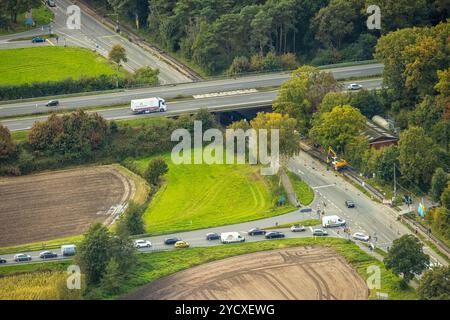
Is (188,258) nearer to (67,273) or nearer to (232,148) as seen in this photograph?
(67,273)

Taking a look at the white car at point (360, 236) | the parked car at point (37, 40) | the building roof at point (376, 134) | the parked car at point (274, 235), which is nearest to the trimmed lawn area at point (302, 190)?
the parked car at point (274, 235)

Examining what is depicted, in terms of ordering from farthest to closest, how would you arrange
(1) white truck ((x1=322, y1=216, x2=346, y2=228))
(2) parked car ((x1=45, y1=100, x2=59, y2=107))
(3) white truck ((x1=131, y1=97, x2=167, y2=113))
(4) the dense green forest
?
(4) the dense green forest < (2) parked car ((x1=45, y1=100, x2=59, y2=107)) < (3) white truck ((x1=131, y1=97, x2=167, y2=113)) < (1) white truck ((x1=322, y1=216, x2=346, y2=228))

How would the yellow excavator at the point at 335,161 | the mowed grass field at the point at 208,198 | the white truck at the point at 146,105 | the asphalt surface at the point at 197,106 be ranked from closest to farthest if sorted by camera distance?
the mowed grass field at the point at 208,198, the yellow excavator at the point at 335,161, the asphalt surface at the point at 197,106, the white truck at the point at 146,105

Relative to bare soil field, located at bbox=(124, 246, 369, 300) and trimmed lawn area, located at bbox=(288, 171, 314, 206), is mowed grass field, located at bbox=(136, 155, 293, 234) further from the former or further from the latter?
bare soil field, located at bbox=(124, 246, 369, 300)

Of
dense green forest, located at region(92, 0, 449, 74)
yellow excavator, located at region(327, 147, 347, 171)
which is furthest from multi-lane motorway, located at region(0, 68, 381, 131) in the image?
yellow excavator, located at region(327, 147, 347, 171)

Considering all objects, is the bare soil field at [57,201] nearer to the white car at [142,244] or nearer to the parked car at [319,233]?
the white car at [142,244]
